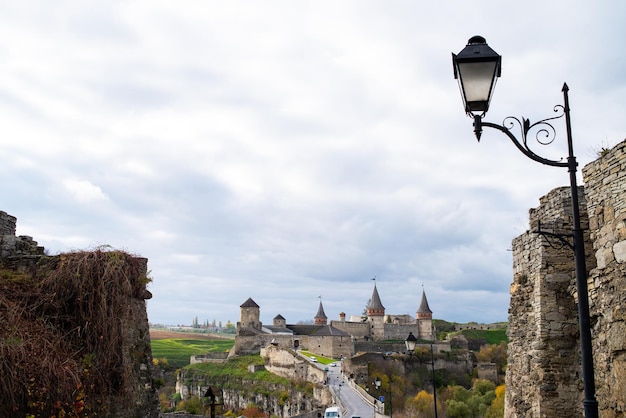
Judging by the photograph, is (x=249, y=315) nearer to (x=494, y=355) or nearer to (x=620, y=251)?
(x=494, y=355)

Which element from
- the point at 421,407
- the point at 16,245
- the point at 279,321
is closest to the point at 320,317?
the point at 279,321

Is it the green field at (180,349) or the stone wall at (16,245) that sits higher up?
the stone wall at (16,245)

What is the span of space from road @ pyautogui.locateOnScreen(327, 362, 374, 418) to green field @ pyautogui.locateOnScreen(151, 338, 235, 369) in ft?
154

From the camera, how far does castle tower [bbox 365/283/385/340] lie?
10206cm

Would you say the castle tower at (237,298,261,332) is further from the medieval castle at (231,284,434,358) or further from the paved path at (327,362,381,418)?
the paved path at (327,362,381,418)

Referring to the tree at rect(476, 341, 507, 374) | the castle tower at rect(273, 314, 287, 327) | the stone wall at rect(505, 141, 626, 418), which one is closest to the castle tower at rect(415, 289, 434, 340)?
the tree at rect(476, 341, 507, 374)

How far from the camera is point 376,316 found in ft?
342

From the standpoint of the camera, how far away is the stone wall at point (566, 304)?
738 cm

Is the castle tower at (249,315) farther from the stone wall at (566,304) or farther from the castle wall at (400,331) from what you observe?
the stone wall at (566,304)

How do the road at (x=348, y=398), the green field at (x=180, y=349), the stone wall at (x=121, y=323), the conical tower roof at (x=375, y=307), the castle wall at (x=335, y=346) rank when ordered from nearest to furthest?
the stone wall at (x=121, y=323), the road at (x=348, y=398), the castle wall at (x=335, y=346), the green field at (x=180, y=349), the conical tower roof at (x=375, y=307)

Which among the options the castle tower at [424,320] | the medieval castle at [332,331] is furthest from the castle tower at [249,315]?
the castle tower at [424,320]

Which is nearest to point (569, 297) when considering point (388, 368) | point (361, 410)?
point (361, 410)

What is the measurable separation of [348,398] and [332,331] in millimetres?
36761

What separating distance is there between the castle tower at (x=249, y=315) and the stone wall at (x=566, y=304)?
3336 inches
